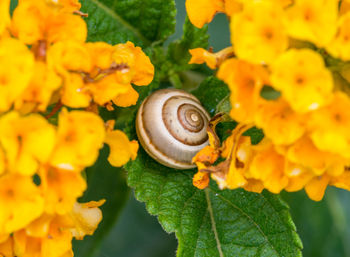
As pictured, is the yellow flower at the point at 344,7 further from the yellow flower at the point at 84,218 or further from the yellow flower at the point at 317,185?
the yellow flower at the point at 84,218

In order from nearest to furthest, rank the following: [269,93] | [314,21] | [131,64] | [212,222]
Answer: [314,21], [131,64], [269,93], [212,222]

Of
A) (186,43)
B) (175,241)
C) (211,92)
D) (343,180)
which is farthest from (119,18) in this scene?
(175,241)

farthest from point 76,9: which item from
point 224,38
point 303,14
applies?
point 224,38

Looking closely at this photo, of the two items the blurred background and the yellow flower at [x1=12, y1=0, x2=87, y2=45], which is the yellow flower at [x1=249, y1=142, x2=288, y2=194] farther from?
the blurred background

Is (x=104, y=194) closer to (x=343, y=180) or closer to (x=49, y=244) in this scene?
(x=49, y=244)

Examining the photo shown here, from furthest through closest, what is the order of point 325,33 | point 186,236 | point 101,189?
1. point 101,189
2. point 186,236
3. point 325,33

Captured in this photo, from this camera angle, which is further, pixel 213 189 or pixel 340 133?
pixel 213 189

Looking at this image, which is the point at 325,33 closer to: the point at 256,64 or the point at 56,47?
the point at 256,64
